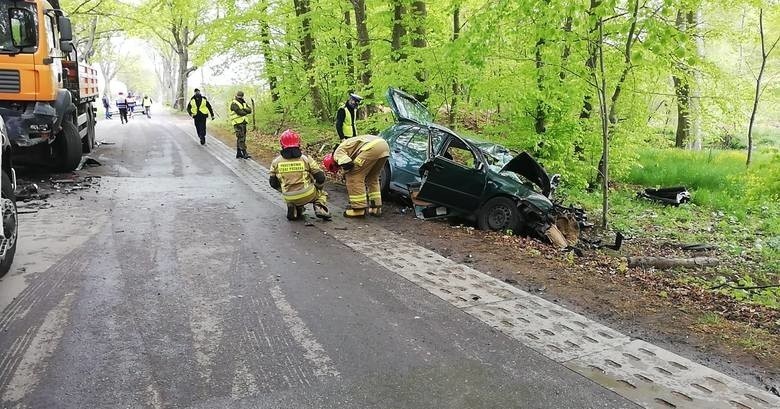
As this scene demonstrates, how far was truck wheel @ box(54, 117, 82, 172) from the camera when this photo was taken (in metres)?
10.8

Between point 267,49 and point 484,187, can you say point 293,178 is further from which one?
point 267,49

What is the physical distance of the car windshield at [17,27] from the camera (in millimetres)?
9180

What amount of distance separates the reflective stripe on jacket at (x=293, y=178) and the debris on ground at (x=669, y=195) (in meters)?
9.71

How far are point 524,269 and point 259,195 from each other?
5397 mm

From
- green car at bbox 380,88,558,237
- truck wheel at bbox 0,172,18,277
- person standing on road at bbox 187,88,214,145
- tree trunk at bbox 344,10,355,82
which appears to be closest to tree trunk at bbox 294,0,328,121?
tree trunk at bbox 344,10,355,82

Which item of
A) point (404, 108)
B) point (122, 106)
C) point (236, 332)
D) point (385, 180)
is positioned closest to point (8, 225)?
point (236, 332)

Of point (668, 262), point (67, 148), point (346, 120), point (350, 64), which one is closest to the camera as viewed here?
point (668, 262)

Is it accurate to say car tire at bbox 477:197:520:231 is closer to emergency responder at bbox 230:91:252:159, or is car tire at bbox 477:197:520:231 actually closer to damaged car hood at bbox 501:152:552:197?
damaged car hood at bbox 501:152:552:197

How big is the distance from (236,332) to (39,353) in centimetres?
136

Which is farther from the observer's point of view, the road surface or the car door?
the car door

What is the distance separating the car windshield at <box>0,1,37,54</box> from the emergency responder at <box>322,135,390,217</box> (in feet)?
18.5

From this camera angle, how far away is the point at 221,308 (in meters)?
4.84

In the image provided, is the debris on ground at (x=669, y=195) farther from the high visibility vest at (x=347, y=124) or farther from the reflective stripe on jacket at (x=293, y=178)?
the reflective stripe on jacket at (x=293, y=178)

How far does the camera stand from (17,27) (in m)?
9.25
